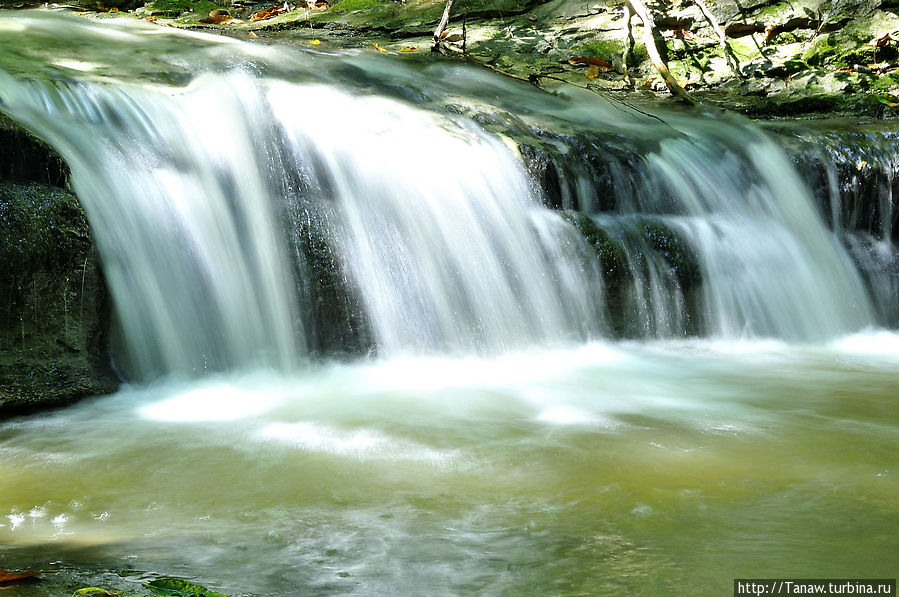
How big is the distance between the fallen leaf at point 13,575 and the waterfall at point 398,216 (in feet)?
7.51

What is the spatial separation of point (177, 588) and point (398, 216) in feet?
11.4

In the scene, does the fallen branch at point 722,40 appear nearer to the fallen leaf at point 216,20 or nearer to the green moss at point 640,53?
the green moss at point 640,53

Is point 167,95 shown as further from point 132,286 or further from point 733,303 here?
point 733,303

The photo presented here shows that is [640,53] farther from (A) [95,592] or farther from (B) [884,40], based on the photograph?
(A) [95,592]

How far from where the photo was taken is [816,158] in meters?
6.57

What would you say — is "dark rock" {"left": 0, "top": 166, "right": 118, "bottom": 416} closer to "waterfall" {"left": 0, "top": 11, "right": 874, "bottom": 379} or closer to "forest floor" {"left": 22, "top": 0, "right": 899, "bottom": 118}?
"waterfall" {"left": 0, "top": 11, "right": 874, "bottom": 379}

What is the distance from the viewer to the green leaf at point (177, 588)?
5.08ft

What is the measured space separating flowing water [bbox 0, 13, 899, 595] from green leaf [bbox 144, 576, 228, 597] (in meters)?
0.08

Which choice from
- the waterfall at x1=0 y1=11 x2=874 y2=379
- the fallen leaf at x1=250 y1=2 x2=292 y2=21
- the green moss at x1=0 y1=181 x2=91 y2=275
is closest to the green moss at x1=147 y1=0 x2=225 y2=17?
the fallen leaf at x1=250 y1=2 x2=292 y2=21

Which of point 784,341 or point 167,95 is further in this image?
point 784,341

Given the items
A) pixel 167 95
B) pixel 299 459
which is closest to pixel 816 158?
pixel 167 95

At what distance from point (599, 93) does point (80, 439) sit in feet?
20.8

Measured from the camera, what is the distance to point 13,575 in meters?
1.60

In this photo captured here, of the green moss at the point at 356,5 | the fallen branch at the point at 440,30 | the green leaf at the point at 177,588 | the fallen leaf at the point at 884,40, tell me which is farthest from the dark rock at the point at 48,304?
the green moss at the point at 356,5
